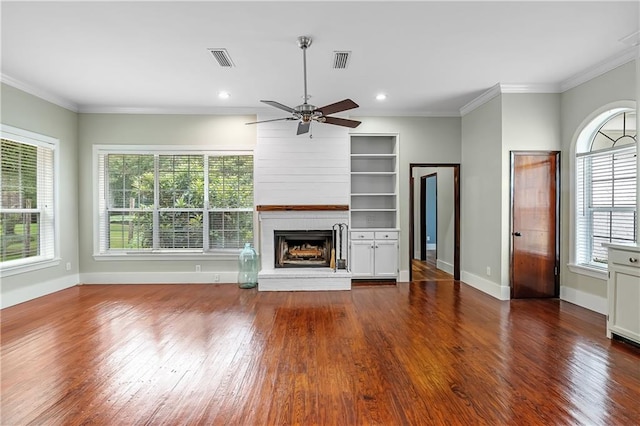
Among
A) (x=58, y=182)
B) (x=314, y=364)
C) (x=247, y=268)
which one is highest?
(x=58, y=182)

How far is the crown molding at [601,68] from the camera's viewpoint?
385 centimetres

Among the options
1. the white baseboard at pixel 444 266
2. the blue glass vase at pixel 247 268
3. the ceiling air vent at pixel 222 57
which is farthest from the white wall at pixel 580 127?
the blue glass vase at pixel 247 268

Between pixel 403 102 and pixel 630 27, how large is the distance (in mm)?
2904

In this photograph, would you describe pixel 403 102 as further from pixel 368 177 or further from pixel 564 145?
pixel 564 145

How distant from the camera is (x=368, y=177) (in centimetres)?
657

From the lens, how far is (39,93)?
5.11 m

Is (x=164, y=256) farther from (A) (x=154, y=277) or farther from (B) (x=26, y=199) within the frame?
(B) (x=26, y=199)

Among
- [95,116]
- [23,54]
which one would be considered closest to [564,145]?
[23,54]

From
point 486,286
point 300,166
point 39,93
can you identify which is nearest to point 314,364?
point 486,286

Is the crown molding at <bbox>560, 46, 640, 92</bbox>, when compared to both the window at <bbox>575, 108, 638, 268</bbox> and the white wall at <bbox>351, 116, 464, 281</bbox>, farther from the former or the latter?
the white wall at <bbox>351, 116, 464, 281</bbox>

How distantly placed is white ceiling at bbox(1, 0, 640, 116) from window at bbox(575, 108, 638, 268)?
0.73 metres

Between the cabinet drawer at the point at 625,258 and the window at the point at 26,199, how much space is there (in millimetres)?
7022

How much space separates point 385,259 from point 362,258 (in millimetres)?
403

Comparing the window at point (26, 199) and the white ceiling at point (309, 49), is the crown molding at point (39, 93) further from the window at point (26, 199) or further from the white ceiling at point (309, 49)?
the window at point (26, 199)
